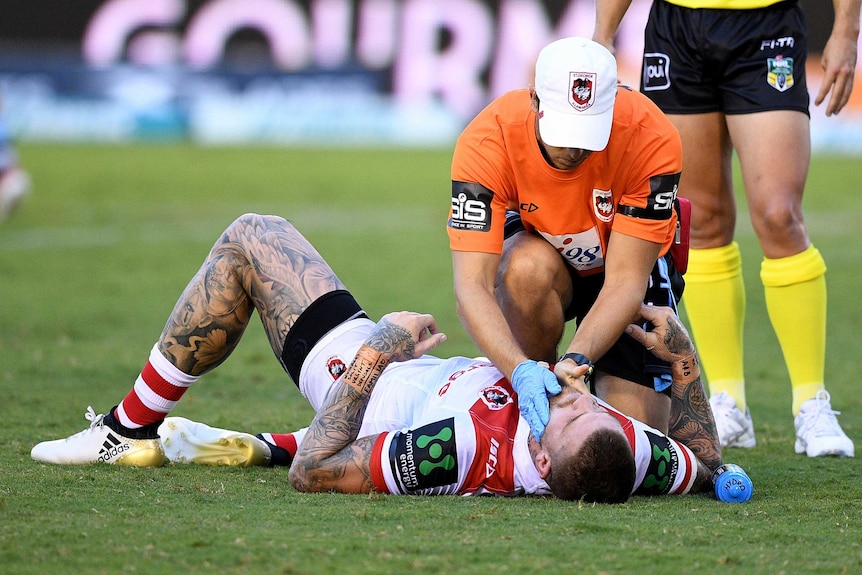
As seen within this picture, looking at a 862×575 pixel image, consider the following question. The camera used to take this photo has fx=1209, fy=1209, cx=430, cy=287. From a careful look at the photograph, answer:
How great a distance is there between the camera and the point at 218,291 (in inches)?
149

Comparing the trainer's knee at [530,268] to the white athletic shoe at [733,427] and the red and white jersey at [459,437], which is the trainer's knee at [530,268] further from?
the white athletic shoe at [733,427]

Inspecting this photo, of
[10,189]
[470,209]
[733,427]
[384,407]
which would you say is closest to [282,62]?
[10,189]

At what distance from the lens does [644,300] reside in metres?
3.93

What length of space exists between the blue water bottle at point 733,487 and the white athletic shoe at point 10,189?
945 cm

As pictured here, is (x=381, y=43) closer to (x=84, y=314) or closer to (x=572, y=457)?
(x=84, y=314)

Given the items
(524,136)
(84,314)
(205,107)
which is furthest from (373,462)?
(205,107)

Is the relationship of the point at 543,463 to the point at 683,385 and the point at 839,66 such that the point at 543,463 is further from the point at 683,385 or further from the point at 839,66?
the point at 839,66

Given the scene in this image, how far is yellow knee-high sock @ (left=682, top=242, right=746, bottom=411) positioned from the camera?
4660 mm

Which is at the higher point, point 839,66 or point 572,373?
point 839,66

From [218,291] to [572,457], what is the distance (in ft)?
4.17

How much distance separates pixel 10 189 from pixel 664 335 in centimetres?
918

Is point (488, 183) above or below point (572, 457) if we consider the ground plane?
above

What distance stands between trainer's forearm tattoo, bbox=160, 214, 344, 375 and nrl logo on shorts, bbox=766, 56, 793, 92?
1.80 m

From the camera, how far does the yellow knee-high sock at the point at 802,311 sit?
14.6 feet
